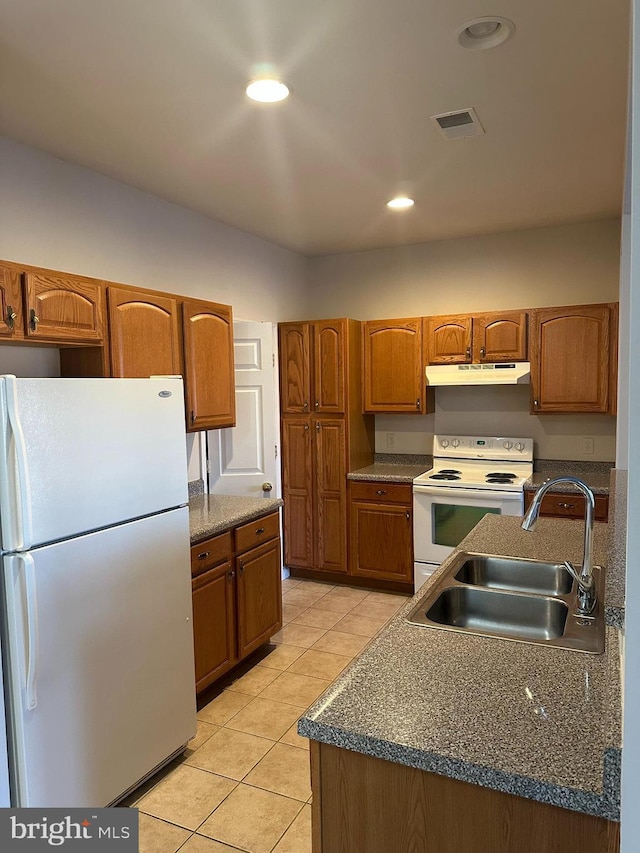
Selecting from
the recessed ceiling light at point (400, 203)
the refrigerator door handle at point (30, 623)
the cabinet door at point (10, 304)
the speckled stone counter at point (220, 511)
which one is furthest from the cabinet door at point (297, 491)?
the refrigerator door handle at point (30, 623)

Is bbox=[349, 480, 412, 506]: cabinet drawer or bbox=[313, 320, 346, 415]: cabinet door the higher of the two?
bbox=[313, 320, 346, 415]: cabinet door

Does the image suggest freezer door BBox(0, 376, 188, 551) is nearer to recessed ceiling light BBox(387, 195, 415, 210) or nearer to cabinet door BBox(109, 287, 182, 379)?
cabinet door BBox(109, 287, 182, 379)

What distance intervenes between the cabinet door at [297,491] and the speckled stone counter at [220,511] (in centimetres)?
105

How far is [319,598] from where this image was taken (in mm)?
4465

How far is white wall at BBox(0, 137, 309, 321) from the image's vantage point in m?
2.66

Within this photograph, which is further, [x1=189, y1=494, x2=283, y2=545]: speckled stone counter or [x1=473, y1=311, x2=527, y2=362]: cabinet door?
[x1=473, y1=311, x2=527, y2=362]: cabinet door

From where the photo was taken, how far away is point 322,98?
2246mm

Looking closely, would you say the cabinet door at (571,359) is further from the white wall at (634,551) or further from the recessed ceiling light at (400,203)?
the white wall at (634,551)

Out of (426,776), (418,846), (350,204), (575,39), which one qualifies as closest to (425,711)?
(426,776)

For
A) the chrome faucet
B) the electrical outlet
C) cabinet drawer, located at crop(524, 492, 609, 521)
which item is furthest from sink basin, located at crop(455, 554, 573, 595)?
the electrical outlet

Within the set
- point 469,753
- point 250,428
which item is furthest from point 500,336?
point 469,753

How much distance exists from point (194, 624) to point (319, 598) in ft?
5.89

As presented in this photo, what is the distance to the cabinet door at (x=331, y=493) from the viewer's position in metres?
4.54

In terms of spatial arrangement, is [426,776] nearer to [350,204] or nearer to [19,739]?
[19,739]
